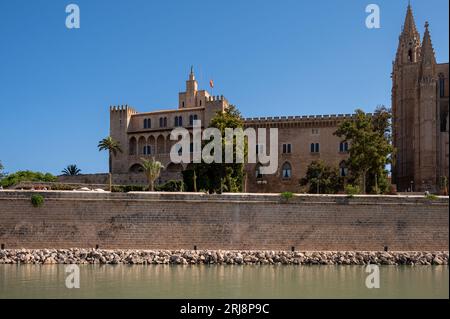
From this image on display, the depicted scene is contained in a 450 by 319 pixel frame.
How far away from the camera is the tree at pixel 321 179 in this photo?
42938 millimetres

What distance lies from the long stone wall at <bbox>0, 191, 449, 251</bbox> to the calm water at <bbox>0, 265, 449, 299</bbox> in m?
2.57

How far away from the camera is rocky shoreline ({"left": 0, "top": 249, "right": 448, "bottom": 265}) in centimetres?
2669

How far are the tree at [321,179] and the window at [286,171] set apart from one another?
3205 mm

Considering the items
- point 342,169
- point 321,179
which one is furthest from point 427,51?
point 321,179

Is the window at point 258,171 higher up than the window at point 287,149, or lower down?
lower down

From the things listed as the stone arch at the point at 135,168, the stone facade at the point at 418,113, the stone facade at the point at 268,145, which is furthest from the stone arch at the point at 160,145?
the stone facade at the point at 418,113

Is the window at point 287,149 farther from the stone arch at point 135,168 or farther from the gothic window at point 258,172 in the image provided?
the stone arch at point 135,168

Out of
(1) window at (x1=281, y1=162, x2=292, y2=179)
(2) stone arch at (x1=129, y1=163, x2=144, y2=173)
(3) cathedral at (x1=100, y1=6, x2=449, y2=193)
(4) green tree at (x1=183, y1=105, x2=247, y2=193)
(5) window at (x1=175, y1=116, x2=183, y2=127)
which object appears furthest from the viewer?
(2) stone arch at (x1=129, y1=163, x2=144, y2=173)

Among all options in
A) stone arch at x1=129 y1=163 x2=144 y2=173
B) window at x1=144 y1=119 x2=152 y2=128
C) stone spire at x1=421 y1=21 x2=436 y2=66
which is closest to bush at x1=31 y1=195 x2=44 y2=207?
stone arch at x1=129 y1=163 x2=144 y2=173

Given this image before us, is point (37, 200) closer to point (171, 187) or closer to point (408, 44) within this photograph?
point (171, 187)

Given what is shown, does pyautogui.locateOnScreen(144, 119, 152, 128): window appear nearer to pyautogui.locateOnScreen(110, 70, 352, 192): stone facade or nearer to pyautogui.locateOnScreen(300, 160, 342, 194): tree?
pyautogui.locateOnScreen(110, 70, 352, 192): stone facade

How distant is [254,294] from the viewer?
1873cm
